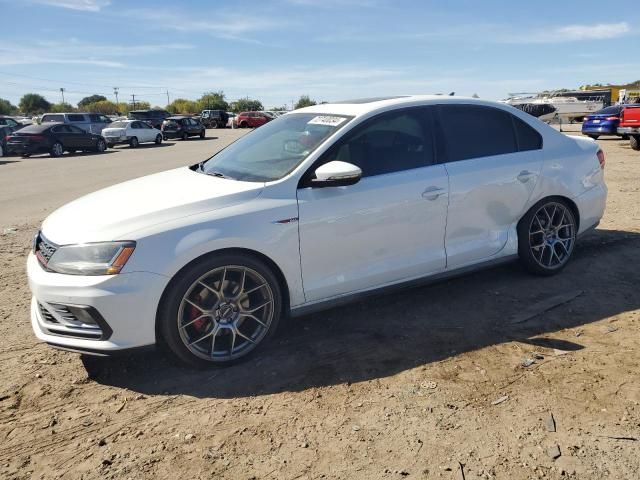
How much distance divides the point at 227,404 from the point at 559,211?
3.54 metres

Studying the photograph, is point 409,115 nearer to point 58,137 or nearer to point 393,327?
point 393,327

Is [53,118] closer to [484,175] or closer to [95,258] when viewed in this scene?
[95,258]

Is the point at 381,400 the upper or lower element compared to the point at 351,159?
lower

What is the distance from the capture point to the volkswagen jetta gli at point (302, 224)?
129 inches

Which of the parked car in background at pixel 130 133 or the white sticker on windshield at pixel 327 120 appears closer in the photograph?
the white sticker on windshield at pixel 327 120

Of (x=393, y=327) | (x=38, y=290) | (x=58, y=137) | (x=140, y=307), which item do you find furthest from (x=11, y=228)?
(x=58, y=137)

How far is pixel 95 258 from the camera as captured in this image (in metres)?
3.24

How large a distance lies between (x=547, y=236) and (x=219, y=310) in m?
3.15

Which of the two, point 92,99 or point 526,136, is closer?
point 526,136

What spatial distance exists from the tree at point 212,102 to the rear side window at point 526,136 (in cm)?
9606

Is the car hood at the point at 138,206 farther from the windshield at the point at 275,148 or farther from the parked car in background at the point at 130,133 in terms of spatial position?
the parked car in background at the point at 130,133

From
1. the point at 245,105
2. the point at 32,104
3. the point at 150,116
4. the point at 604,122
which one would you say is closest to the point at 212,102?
the point at 245,105

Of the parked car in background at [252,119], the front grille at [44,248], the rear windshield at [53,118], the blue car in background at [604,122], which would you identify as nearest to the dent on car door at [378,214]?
the front grille at [44,248]

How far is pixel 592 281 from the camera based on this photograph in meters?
4.98
